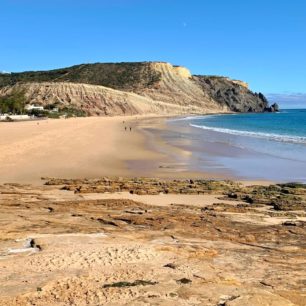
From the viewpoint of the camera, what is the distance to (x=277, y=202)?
11.3 m

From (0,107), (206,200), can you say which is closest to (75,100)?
(0,107)

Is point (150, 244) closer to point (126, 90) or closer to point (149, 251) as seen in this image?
point (149, 251)

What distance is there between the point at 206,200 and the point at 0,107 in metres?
79.1

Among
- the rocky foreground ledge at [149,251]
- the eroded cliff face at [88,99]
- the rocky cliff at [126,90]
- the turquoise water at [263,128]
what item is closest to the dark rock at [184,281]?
the rocky foreground ledge at [149,251]

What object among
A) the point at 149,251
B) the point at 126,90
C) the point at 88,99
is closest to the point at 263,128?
the point at 88,99

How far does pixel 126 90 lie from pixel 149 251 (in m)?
164

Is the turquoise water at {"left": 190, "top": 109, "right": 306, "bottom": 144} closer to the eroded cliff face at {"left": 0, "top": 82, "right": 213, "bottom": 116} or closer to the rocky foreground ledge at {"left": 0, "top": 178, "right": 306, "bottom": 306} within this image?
the rocky foreground ledge at {"left": 0, "top": 178, "right": 306, "bottom": 306}

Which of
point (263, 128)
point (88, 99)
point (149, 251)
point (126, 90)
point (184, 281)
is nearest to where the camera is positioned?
point (184, 281)

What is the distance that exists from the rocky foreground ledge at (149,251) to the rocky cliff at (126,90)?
4313 inches

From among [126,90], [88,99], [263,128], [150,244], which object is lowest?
[263,128]

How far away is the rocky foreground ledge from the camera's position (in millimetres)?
5066

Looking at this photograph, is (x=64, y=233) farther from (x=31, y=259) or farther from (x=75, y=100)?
(x=75, y=100)

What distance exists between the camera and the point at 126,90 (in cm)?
16850

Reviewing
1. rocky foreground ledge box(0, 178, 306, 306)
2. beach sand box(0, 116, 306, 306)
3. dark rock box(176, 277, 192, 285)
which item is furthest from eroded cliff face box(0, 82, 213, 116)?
dark rock box(176, 277, 192, 285)
